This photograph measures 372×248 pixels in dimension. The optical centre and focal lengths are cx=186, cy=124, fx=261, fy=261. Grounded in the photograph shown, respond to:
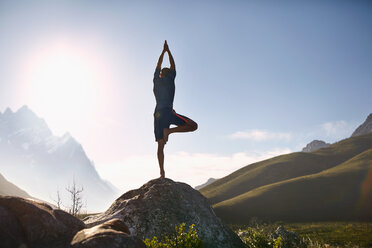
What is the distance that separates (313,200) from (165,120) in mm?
107915

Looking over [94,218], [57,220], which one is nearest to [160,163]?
[94,218]

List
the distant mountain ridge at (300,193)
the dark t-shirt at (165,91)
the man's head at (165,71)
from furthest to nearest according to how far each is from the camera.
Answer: the distant mountain ridge at (300,193) < the man's head at (165,71) < the dark t-shirt at (165,91)

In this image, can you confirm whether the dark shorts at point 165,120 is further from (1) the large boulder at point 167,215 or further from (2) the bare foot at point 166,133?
(1) the large boulder at point 167,215

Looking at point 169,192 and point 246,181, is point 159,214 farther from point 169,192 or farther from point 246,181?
point 246,181

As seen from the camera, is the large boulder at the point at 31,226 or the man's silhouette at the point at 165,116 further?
the man's silhouette at the point at 165,116

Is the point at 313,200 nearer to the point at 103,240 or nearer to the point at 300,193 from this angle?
the point at 300,193

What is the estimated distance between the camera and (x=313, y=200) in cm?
10038

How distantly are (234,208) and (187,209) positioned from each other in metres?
100

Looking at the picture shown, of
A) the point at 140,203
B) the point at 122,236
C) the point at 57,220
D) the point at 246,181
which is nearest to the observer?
the point at 122,236

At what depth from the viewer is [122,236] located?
3777 millimetres

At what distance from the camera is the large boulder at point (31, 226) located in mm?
3660

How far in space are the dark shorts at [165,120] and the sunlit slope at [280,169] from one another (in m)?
121

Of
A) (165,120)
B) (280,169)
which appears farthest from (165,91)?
(280,169)

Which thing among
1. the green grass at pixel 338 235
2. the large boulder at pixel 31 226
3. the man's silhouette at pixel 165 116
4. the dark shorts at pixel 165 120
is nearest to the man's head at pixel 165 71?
the man's silhouette at pixel 165 116
